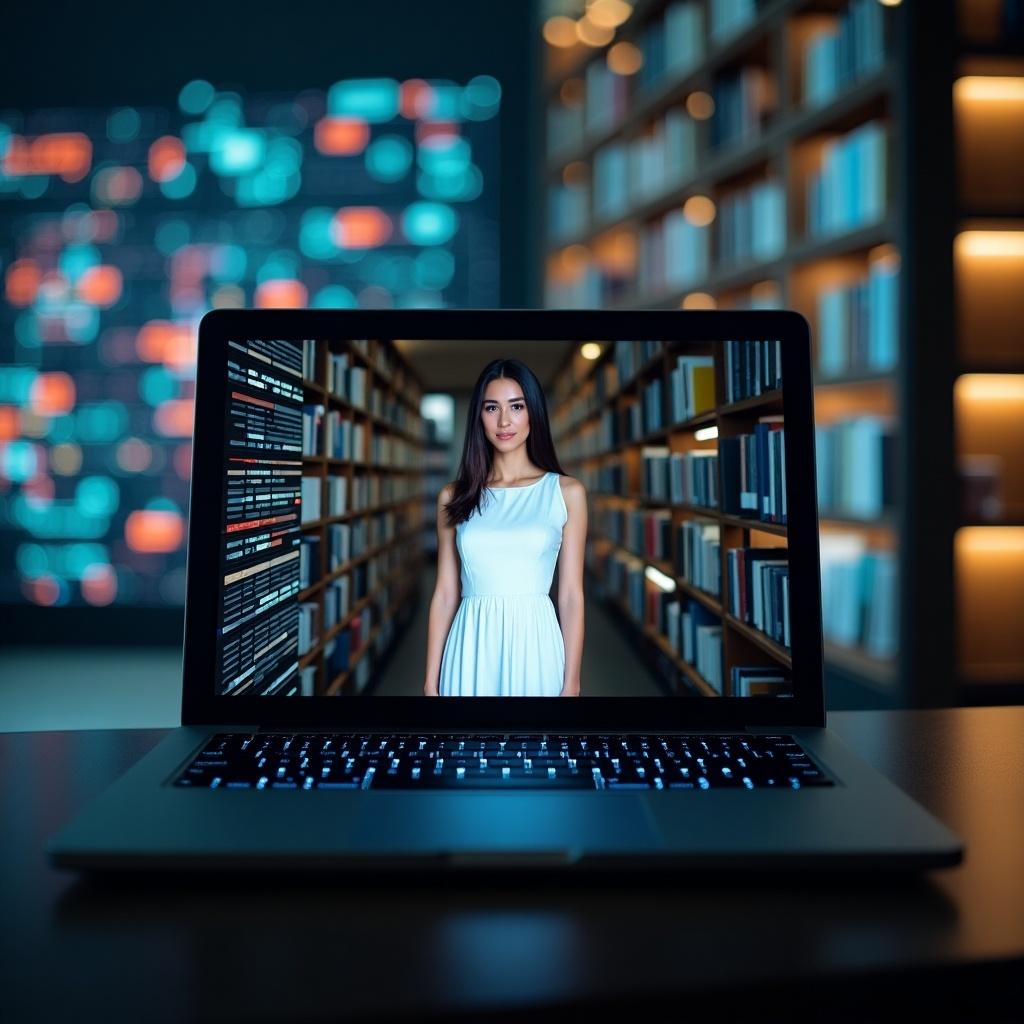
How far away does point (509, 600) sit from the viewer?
35.2 inches

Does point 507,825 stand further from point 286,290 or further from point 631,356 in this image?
point 286,290

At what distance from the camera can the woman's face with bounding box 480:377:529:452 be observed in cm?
92

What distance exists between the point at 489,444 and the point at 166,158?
508cm

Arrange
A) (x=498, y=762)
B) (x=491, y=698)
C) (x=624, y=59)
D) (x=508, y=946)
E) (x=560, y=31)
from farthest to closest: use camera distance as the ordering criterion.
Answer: (x=560, y=31)
(x=624, y=59)
(x=491, y=698)
(x=498, y=762)
(x=508, y=946)

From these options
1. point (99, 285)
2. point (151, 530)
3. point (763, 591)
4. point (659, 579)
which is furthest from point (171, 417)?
point (763, 591)

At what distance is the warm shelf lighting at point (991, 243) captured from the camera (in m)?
2.57

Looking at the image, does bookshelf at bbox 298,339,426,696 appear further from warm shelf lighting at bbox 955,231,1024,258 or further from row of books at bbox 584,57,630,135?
row of books at bbox 584,57,630,135

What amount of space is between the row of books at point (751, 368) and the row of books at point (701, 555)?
13cm

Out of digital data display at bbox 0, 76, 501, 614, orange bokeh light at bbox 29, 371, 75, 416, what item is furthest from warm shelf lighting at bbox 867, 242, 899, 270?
orange bokeh light at bbox 29, 371, 75, 416

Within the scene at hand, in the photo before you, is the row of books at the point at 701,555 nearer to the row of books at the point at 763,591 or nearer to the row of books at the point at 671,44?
the row of books at the point at 763,591

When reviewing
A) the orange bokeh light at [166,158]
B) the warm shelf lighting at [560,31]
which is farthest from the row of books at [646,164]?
the orange bokeh light at [166,158]

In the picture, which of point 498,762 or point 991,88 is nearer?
point 498,762

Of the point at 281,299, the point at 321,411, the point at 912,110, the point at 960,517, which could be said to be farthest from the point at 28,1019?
the point at 281,299

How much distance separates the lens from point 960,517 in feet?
8.27
